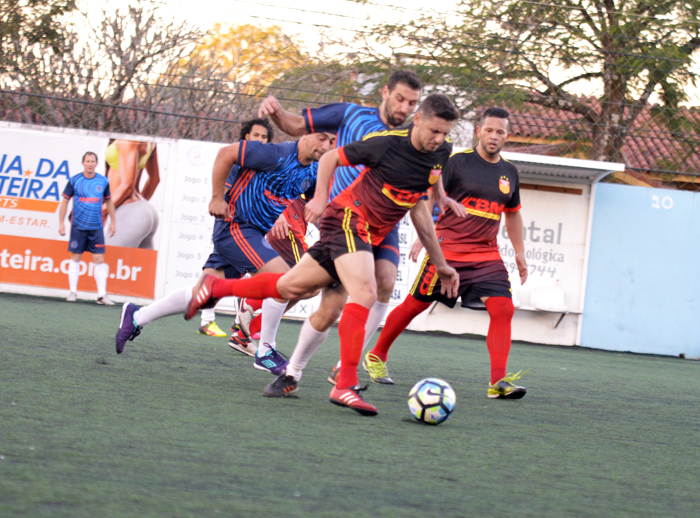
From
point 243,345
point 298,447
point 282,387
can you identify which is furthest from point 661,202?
point 298,447

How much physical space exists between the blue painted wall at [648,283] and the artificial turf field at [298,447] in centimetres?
567

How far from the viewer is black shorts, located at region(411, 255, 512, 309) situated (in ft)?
17.2

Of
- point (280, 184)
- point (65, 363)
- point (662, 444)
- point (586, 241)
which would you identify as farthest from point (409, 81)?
point (586, 241)

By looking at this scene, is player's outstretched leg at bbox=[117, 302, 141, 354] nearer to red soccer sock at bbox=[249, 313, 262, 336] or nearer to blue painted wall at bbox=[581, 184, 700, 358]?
red soccer sock at bbox=[249, 313, 262, 336]

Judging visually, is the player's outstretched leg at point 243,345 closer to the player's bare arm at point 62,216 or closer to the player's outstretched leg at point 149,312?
the player's outstretched leg at point 149,312

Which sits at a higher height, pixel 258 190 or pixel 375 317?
pixel 258 190

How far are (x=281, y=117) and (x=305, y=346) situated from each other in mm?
1359

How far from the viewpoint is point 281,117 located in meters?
4.48

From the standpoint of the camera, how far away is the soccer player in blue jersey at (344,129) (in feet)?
14.0

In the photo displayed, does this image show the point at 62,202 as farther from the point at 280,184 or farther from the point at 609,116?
the point at 609,116

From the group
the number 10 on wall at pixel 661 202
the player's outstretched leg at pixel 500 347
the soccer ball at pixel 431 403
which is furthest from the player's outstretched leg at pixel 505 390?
the number 10 on wall at pixel 661 202

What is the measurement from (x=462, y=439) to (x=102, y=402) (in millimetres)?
1664

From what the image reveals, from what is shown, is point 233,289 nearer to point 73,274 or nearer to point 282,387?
point 282,387

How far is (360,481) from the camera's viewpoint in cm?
246
